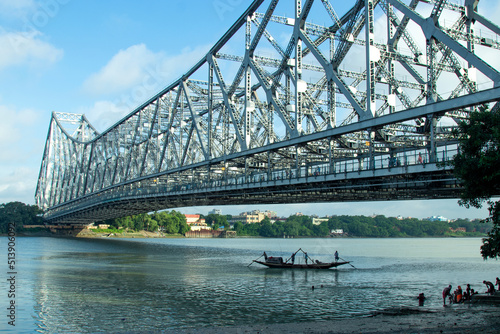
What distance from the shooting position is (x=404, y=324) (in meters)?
23.1

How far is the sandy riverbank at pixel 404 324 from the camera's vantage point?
2188cm

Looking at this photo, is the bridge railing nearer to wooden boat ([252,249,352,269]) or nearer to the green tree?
wooden boat ([252,249,352,269])

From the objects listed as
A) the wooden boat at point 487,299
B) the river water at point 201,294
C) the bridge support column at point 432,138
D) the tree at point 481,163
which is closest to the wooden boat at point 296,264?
the river water at point 201,294

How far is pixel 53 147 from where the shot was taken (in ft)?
627

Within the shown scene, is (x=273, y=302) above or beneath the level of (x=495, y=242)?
beneath

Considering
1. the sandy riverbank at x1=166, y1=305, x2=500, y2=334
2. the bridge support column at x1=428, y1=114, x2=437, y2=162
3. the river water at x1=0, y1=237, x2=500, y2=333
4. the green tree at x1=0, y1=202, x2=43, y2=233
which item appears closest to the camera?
the sandy riverbank at x1=166, y1=305, x2=500, y2=334

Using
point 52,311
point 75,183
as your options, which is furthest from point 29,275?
point 75,183

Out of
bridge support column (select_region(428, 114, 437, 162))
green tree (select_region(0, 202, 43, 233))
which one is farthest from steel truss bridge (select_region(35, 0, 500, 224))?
green tree (select_region(0, 202, 43, 233))

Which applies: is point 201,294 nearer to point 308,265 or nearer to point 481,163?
point 308,265

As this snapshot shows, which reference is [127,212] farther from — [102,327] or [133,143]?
[102,327]

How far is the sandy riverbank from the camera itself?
2188cm

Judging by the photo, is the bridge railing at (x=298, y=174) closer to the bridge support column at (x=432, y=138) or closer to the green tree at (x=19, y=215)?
the bridge support column at (x=432, y=138)

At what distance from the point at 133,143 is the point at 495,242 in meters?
91.5

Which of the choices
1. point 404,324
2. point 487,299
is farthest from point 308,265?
point 404,324
